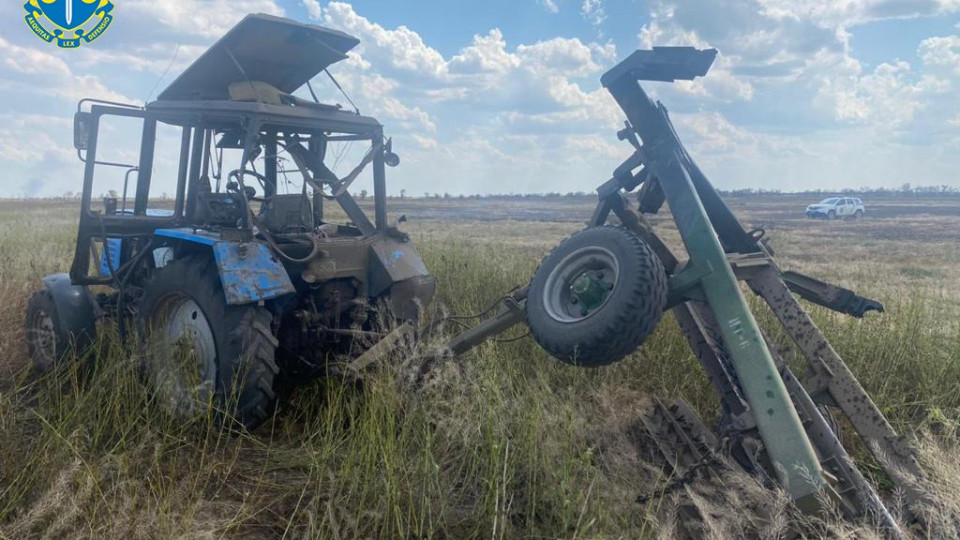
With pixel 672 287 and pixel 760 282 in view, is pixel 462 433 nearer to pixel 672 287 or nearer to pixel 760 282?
pixel 672 287

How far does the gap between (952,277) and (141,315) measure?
49.7 feet

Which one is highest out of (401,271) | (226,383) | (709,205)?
(709,205)

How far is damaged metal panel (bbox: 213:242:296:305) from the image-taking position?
4141 mm

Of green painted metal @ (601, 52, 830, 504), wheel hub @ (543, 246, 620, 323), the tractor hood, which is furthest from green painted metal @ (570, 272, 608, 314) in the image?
the tractor hood

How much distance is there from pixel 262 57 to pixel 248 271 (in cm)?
194

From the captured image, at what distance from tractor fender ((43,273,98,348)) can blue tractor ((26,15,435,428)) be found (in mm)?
11

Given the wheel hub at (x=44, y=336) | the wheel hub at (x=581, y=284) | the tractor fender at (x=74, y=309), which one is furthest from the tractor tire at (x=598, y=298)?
the wheel hub at (x=44, y=336)

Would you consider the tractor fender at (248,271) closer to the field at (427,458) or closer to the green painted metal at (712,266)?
the field at (427,458)

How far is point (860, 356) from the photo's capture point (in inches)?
204

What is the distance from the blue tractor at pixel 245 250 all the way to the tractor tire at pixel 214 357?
0.01m

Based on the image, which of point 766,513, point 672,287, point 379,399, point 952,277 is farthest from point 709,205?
point 952,277

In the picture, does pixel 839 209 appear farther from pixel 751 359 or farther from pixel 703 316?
pixel 751 359

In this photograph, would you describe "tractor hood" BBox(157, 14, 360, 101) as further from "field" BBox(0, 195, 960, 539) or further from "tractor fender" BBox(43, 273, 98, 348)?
"field" BBox(0, 195, 960, 539)

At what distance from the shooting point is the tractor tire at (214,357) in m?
4.04
